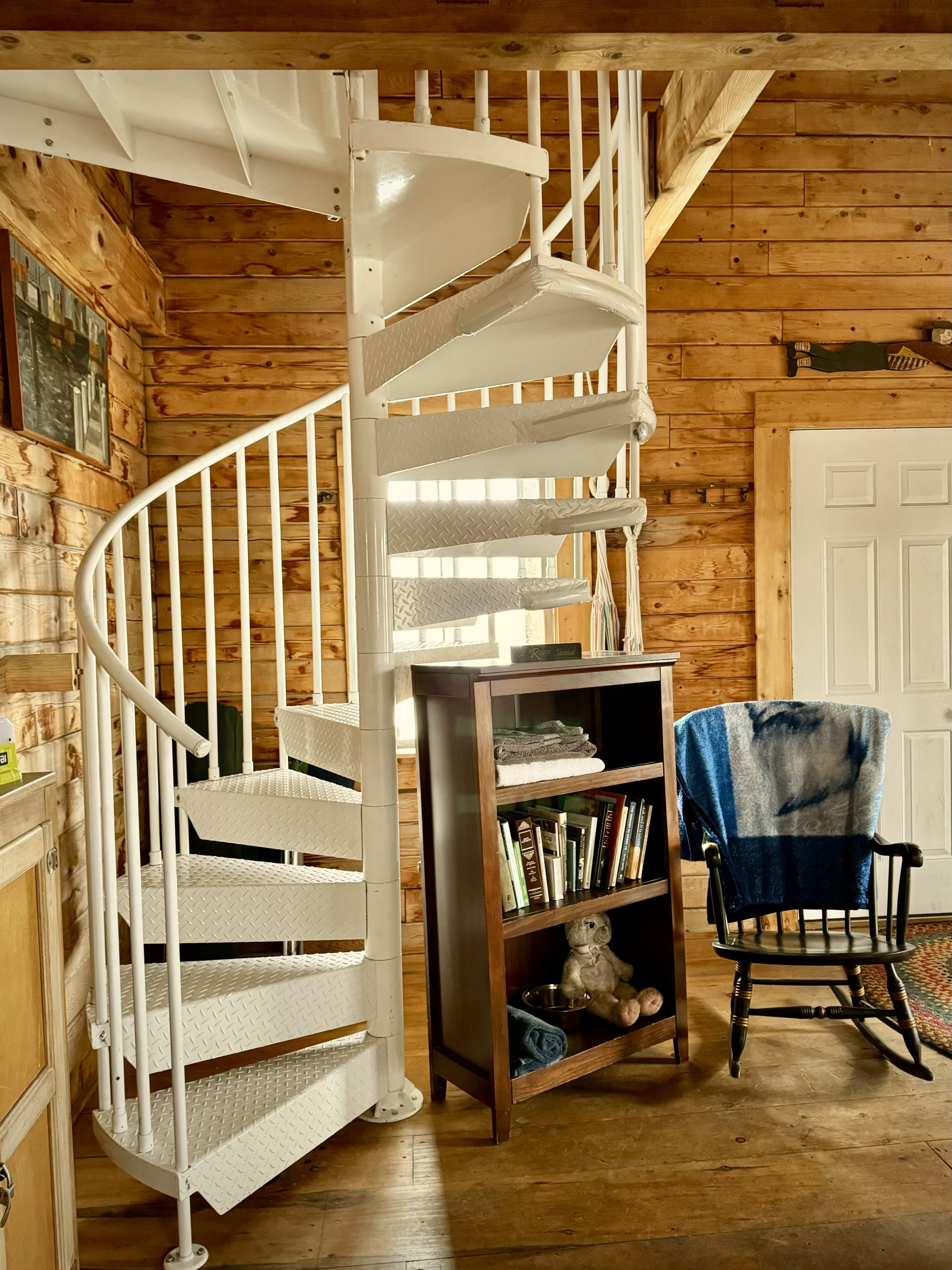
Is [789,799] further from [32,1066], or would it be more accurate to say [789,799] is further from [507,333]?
[32,1066]

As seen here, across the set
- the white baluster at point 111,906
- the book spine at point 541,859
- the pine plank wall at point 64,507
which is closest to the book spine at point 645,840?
the book spine at point 541,859

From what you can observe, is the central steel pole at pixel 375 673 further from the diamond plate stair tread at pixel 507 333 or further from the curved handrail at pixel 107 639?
the curved handrail at pixel 107 639

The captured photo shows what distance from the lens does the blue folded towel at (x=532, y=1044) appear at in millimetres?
2426

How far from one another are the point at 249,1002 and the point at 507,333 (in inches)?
68.4

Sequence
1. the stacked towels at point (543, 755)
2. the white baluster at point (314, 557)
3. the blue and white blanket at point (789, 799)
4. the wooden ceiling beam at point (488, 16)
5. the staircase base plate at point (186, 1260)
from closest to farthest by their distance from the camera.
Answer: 1. the wooden ceiling beam at point (488, 16)
2. the staircase base plate at point (186, 1260)
3. the stacked towels at point (543, 755)
4. the white baluster at point (314, 557)
5. the blue and white blanket at point (789, 799)

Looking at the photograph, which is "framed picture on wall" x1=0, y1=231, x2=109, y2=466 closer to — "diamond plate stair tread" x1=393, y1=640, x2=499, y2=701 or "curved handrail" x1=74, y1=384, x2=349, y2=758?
"curved handrail" x1=74, y1=384, x2=349, y2=758

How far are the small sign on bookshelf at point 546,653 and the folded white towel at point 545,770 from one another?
0.88 feet

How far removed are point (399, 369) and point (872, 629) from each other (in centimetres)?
249

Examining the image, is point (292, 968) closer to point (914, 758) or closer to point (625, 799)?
point (625, 799)

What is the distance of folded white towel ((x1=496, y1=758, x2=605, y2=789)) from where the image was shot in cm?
240

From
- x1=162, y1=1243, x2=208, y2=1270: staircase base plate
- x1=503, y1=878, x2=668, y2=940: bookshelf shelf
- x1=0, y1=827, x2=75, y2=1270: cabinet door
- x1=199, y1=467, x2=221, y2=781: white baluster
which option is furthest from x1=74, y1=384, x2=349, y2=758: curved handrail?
x1=162, y1=1243, x2=208, y2=1270: staircase base plate

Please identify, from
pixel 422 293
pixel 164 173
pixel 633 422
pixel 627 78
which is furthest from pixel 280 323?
pixel 633 422

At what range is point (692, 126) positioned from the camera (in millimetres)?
2564

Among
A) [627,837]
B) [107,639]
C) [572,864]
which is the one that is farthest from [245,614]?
[627,837]
